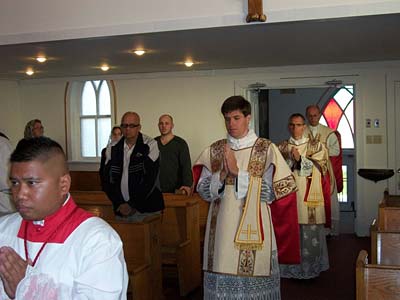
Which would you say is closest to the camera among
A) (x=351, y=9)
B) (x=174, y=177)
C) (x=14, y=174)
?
(x=14, y=174)

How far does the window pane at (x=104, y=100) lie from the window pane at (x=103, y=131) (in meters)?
0.15

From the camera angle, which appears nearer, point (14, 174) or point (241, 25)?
point (14, 174)

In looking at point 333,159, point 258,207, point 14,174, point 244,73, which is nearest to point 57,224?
point 14,174

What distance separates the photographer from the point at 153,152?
5.07 meters

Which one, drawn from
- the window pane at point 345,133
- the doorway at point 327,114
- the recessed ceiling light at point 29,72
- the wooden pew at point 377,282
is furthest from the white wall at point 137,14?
the window pane at point 345,133

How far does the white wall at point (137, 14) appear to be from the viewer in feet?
15.5

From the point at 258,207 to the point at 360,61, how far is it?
17.9ft

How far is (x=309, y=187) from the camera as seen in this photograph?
637 centimetres

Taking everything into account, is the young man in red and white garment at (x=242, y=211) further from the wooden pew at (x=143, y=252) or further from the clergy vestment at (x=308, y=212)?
the clergy vestment at (x=308, y=212)

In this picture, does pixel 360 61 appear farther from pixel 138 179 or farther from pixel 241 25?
pixel 138 179

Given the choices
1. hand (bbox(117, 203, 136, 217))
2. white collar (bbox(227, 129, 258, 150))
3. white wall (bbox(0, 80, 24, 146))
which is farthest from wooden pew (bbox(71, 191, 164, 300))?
white wall (bbox(0, 80, 24, 146))

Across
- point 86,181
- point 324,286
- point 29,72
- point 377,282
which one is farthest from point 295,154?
point 29,72

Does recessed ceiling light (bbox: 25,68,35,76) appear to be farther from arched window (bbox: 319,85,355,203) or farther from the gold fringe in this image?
the gold fringe

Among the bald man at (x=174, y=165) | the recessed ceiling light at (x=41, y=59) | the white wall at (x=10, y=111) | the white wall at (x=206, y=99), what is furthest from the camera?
the white wall at (x=10, y=111)
